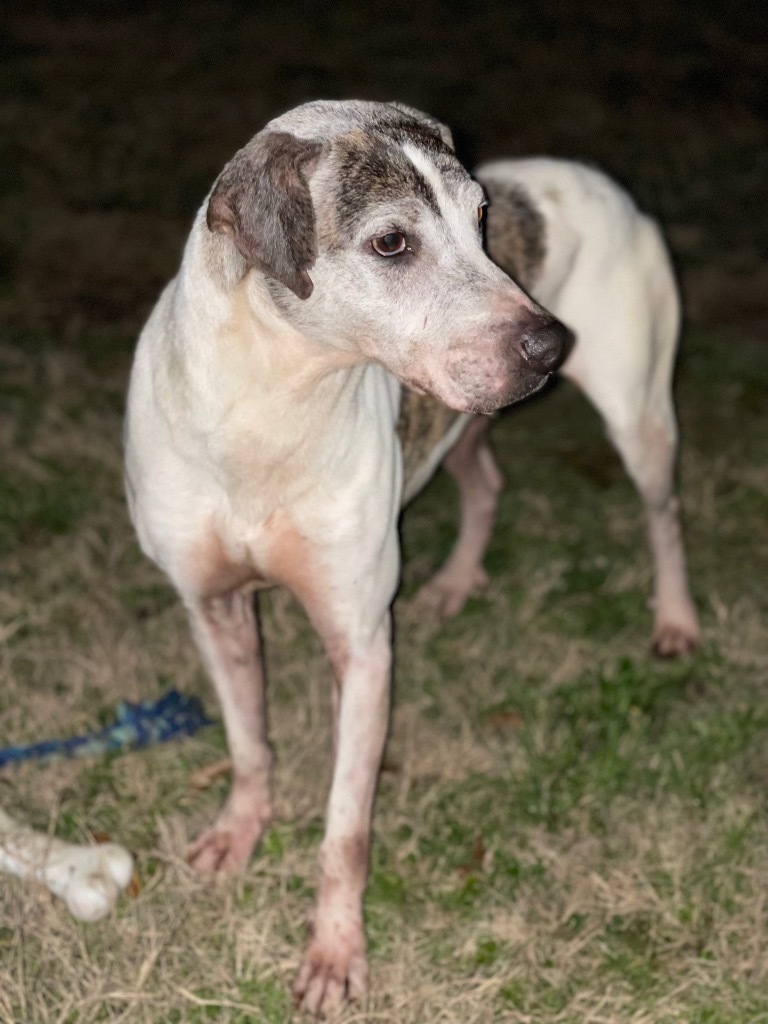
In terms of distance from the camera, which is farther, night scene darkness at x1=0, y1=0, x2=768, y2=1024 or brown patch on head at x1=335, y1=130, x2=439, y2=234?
night scene darkness at x1=0, y1=0, x2=768, y2=1024

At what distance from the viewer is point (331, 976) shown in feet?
10.8

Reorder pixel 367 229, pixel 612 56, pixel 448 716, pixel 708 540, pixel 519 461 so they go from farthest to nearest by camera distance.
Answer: pixel 612 56, pixel 519 461, pixel 708 540, pixel 448 716, pixel 367 229

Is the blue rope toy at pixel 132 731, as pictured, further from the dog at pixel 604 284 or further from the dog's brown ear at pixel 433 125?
the dog's brown ear at pixel 433 125

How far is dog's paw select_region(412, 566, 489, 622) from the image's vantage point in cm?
492

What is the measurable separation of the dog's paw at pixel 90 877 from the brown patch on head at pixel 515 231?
1953 millimetres

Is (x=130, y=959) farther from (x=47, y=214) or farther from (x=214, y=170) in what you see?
(x=214, y=170)

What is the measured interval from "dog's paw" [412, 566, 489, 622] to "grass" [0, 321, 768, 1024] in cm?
6

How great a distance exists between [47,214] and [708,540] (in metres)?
5.43

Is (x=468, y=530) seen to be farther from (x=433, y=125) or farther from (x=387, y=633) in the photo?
(x=433, y=125)

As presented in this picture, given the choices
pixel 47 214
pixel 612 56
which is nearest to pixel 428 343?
pixel 47 214

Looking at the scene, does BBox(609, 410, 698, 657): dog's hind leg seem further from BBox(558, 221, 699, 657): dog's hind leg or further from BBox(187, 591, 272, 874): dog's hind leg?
BBox(187, 591, 272, 874): dog's hind leg

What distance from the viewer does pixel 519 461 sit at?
20.0 ft

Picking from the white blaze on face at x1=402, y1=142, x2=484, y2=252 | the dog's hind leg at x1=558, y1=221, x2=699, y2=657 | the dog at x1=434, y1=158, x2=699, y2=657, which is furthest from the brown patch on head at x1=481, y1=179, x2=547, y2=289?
the white blaze on face at x1=402, y1=142, x2=484, y2=252

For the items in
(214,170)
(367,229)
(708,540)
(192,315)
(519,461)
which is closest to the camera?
(367,229)
